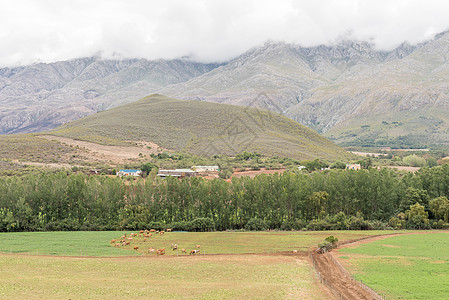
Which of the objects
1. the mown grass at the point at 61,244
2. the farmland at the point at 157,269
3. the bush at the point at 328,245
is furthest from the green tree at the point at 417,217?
the mown grass at the point at 61,244

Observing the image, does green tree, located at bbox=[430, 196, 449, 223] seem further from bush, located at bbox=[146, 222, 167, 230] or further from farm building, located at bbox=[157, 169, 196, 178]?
farm building, located at bbox=[157, 169, 196, 178]

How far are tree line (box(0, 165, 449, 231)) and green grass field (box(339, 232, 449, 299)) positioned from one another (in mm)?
16913

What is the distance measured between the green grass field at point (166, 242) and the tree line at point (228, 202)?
8104mm

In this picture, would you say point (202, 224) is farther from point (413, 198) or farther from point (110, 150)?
point (110, 150)

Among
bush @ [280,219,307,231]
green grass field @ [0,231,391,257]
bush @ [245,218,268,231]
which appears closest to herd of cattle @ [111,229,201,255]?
green grass field @ [0,231,391,257]

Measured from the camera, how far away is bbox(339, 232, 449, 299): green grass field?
30.5 metres

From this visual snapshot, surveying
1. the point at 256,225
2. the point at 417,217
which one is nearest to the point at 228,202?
the point at 256,225

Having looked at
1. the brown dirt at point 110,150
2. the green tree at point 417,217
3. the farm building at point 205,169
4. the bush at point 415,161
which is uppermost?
the brown dirt at point 110,150

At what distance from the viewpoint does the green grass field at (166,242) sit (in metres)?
48.0

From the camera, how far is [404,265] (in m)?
39.1

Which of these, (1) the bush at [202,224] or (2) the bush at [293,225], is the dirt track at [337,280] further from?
(1) the bush at [202,224]

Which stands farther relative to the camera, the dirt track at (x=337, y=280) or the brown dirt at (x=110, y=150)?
the brown dirt at (x=110, y=150)

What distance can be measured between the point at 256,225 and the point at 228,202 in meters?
8.64

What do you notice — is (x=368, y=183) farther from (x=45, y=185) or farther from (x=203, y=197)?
(x=45, y=185)
